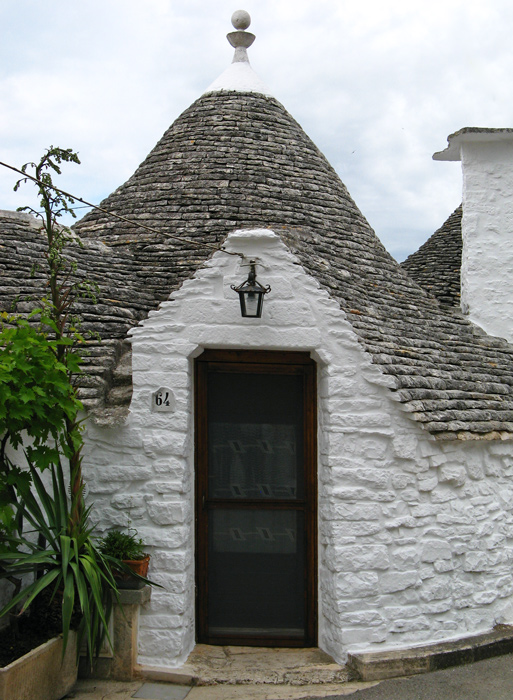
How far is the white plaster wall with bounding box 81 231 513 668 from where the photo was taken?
4922mm

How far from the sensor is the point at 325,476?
5145 millimetres

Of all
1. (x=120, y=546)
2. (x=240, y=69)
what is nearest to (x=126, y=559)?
(x=120, y=546)

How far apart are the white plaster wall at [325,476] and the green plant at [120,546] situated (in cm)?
15

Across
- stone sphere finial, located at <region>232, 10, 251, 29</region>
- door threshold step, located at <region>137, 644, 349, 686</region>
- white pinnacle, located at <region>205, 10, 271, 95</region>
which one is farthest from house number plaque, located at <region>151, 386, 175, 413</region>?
stone sphere finial, located at <region>232, 10, 251, 29</region>

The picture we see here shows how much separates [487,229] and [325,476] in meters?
4.93

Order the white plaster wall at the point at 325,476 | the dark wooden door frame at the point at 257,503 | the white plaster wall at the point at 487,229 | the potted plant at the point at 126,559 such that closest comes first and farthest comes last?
the potted plant at the point at 126,559 → the white plaster wall at the point at 325,476 → the dark wooden door frame at the point at 257,503 → the white plaster wall at the point at 487,229

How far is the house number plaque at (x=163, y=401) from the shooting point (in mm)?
4977

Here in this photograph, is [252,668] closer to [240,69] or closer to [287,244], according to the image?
[287,244]

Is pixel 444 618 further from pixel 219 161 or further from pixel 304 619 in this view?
pixel 219 161

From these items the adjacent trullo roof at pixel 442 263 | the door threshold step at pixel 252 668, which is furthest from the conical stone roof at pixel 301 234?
the door threshold step at pixel 252 668

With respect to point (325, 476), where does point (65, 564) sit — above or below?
below

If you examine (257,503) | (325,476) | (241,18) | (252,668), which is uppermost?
(241,18)

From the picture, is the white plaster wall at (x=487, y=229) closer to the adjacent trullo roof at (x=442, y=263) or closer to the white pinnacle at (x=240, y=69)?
the adjacent trullo roof at (x=442, y=263)

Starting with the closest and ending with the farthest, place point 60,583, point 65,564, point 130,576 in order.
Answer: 1. point 65,564
2. point 60,583
3. point 130,576
